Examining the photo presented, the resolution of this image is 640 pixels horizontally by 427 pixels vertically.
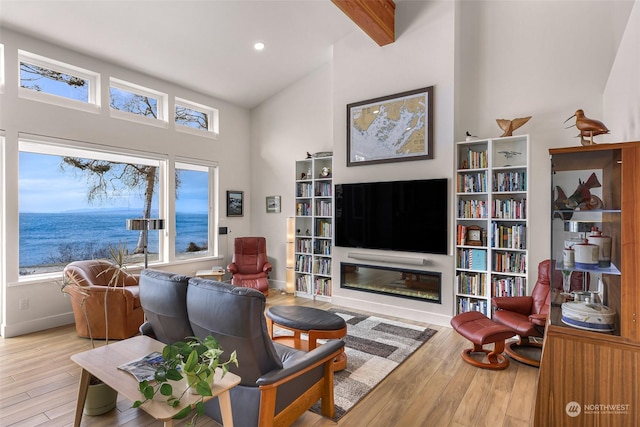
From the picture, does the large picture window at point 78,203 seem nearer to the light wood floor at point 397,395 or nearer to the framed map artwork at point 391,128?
the light wood floor at point 397,395

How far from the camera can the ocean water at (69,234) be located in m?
4.18

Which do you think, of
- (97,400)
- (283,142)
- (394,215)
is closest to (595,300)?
(394,215)

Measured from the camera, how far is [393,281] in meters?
4.75

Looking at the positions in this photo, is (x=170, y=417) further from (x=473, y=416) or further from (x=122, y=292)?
(x=122, y=292)

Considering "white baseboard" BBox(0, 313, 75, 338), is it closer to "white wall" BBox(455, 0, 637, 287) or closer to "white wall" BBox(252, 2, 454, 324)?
"white wall" BBox(252, 2, 454, 324)

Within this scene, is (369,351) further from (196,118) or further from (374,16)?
(196,118)

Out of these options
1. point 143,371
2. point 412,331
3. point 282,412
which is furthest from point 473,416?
point 143,371

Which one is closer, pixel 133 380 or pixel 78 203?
pixel 133 380

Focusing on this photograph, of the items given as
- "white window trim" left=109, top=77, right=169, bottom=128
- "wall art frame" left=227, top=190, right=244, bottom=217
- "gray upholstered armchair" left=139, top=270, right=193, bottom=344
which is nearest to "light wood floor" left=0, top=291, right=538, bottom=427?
"gray upholstered armchair" left=139, top=270, right=193, bottom=344

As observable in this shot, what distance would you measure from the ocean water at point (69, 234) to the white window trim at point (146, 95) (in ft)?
4.70

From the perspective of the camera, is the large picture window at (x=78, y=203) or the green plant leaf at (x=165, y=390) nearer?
the green plant leaf at (x=165, y=390)

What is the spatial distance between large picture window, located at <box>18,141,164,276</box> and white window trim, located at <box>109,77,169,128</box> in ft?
1.87

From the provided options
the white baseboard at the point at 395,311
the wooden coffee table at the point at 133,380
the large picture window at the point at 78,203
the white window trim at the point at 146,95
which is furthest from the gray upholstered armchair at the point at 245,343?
the white window trim at the point at 146,95

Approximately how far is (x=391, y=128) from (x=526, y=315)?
2805 mm
